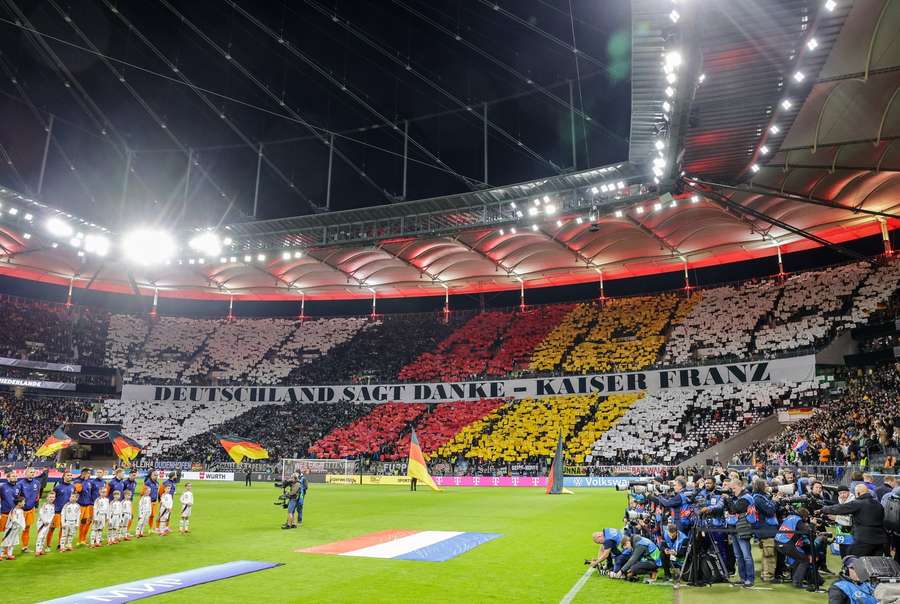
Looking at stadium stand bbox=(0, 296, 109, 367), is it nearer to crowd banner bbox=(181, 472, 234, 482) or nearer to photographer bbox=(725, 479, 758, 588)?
crowd banner bbox=(181, 472, 234, 482)

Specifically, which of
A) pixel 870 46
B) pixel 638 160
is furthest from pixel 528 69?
pixel 870 46

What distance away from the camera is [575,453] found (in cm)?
3981

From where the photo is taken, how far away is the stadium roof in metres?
19.7

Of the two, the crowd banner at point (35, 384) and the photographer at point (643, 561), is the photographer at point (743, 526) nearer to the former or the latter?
the photographer at point (643, 561)

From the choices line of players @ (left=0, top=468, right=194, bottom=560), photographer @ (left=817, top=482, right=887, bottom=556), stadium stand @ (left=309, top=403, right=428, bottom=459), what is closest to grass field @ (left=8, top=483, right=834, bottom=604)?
line of players @ (left=0, top=468, right=194, bottom=560)

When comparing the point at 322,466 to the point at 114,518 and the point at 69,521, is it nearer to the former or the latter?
the point at 114,518

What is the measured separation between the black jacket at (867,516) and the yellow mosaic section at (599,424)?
1218 inches

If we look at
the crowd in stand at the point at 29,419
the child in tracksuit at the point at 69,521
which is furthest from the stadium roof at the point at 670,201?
the child in tracksuit at the point at 69,521

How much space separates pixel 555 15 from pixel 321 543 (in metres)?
20.4

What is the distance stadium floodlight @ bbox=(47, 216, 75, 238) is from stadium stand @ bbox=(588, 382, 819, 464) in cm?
3468

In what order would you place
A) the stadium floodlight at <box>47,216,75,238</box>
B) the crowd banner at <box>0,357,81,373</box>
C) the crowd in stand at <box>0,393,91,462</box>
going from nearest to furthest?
the stadium floodlight at <box>47,216,75,238</box> → the crowd in stand at <box>0,393,91,462</box> → the crowd banner at <box>0,357,81,373</box>

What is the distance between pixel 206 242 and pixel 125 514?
1081 inches

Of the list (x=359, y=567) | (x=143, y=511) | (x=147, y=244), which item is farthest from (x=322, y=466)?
(x=359, y=567)

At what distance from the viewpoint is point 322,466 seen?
4375 centimetres
